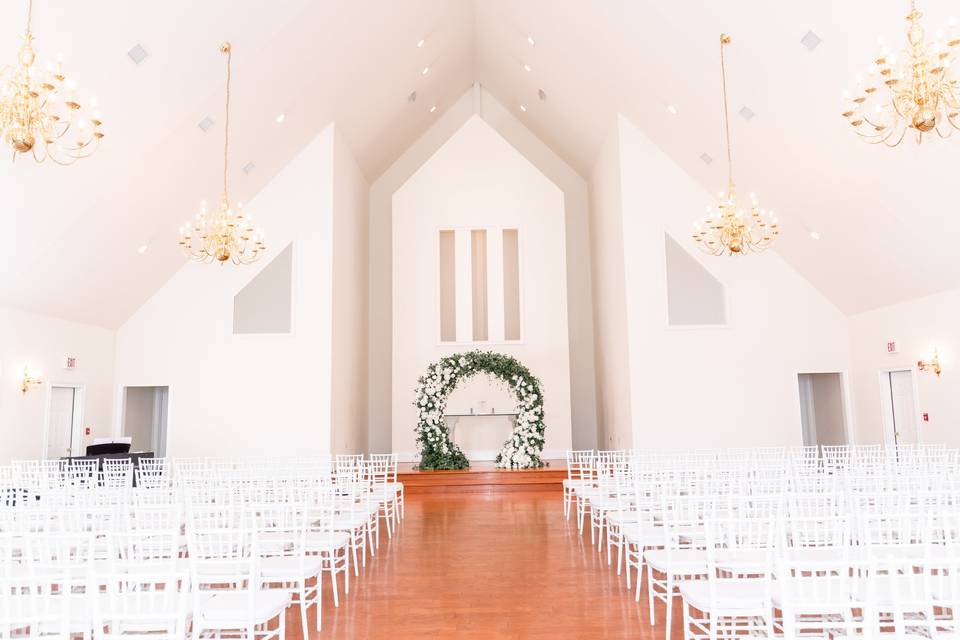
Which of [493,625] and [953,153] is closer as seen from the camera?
[493,625]

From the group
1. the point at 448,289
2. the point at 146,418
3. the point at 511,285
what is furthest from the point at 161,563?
the point at 511,285

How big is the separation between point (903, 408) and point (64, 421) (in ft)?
41.8

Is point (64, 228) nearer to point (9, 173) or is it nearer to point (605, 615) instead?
point (9, 173)

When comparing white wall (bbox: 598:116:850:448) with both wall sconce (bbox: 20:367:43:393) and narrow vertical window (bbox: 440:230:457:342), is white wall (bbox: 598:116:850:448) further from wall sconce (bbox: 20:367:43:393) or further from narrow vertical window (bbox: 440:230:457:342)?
wall sconce (bbox: 20:367:43:393)

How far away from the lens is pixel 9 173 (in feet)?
24.5

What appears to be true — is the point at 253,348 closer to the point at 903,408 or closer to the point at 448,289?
the point at 448,289

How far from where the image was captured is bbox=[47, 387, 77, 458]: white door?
34.6ft

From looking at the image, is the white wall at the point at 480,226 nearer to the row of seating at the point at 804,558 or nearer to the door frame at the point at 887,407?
the door frame at the point at 887,407

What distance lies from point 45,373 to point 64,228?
2465mm

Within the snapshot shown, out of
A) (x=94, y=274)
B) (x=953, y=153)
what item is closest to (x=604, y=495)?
(x=953, y=153)

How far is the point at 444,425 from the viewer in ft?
42.4

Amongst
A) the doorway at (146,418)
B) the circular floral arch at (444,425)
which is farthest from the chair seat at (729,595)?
Answer: the doorway at (146,418)

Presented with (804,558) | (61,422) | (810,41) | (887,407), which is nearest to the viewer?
(804,558)

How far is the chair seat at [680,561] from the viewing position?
420 centimetres
